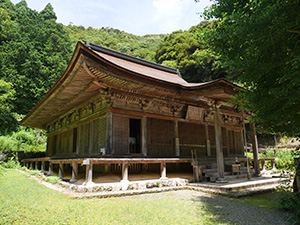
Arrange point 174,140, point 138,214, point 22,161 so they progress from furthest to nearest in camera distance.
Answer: point 22,161 < point 174,140 < point 138,214

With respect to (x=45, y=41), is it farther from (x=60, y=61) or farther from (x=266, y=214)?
(x=266, y=214)

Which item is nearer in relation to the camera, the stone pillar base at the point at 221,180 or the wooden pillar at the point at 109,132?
the stone pillar base at the point at 221,180

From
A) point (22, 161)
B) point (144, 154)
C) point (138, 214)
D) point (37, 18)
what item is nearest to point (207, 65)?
point (144, 154)

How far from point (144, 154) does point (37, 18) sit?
39356mm

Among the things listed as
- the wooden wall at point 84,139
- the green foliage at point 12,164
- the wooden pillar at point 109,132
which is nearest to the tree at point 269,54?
the wooden pillar at point 109,132

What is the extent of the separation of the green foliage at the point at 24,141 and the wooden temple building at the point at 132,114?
1044cm

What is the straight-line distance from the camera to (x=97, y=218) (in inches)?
147

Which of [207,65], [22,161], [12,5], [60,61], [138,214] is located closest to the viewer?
[138,214]

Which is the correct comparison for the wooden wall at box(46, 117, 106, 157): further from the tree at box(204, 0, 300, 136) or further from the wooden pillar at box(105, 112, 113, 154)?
the tree at box(204, 0, 300, 136)

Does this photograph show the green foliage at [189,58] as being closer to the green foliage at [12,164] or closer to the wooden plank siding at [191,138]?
the wooden plank siding at [191,138]

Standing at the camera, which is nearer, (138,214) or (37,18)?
(138,214)

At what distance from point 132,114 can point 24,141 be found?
20660mm

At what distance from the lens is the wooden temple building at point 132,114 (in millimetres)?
7145

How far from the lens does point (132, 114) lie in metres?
8.91
